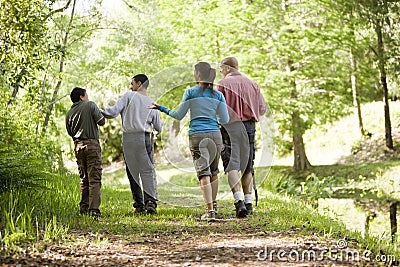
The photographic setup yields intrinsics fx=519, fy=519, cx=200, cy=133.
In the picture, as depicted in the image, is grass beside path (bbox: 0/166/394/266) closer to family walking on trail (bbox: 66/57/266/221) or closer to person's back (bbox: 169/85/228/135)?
family walking on trail (bbox: 66/57/266/221)

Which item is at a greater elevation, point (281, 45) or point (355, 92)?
point (281, 45)

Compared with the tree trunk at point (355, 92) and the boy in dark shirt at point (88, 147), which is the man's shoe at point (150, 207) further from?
the tree trunk at point (355, 92)

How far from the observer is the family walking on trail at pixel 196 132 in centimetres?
675

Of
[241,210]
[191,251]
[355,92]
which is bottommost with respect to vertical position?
[191,251]

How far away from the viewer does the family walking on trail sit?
675 centimetres

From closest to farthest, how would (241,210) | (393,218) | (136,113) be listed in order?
(241,210) → (136,113) → (393,218)

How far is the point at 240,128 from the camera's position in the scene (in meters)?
7.27

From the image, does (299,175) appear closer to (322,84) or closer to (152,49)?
(322,84)

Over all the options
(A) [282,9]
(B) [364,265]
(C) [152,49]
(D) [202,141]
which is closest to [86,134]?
(D) [202,141]

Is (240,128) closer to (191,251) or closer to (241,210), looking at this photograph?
(241,210)

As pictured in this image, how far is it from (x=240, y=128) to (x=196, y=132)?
81 cm

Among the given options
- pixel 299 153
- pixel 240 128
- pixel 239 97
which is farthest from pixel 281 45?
pixel 240 128

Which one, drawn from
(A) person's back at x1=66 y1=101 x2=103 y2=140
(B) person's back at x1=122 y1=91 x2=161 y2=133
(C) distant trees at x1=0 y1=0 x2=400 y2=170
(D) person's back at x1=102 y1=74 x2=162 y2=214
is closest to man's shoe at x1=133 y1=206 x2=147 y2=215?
(D) person's back at x1=102 y1=74 x2=162 y2=214

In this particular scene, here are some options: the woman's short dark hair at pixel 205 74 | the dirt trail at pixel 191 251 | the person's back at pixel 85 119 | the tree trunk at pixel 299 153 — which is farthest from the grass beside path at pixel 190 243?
the tree trunk at pixel 299 153
